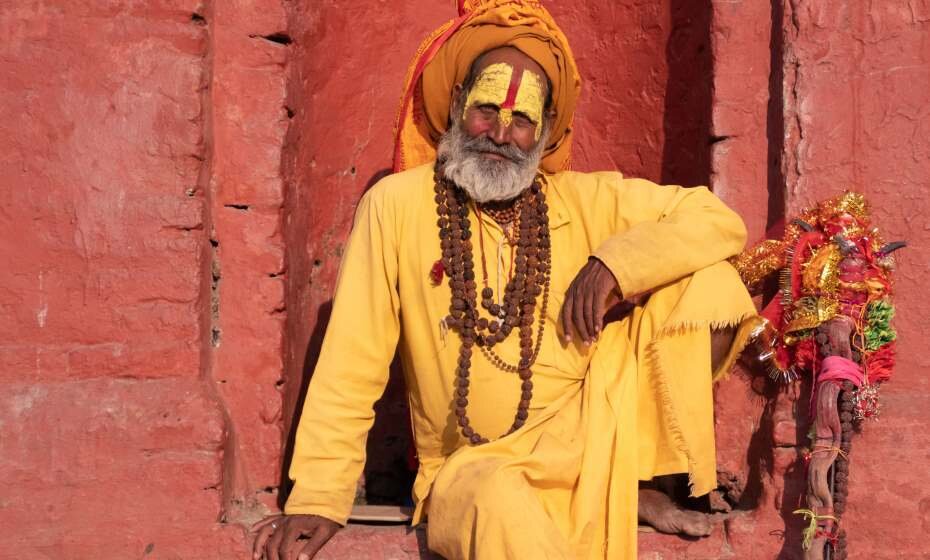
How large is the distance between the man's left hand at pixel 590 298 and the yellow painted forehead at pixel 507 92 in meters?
0.57

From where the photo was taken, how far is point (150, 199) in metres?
3.98

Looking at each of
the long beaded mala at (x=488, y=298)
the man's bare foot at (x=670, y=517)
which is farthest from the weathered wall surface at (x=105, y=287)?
the man's bare foot at (x=670, y=517)

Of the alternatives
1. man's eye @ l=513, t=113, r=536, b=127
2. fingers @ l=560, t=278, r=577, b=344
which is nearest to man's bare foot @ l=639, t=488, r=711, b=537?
fingers @ l=560, t=278, r=577, b=344

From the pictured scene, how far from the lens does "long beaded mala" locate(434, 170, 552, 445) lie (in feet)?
12.3

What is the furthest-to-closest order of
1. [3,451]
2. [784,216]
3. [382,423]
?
1. [382,423]
2. [784,216]
3. [3,451]

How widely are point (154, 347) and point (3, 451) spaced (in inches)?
22.2

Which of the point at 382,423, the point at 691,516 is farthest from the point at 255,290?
the point at 691,516

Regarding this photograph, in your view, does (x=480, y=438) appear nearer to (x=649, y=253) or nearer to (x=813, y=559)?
(x=649, y=253)

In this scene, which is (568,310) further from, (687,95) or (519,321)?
(687,95)

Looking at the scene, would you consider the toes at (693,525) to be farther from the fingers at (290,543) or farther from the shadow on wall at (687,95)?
the shadow on wall at (687,95)

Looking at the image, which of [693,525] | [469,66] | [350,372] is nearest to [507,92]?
[469,66]

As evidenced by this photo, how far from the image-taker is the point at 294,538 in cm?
368

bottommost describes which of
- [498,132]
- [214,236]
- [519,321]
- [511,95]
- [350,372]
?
[350,372]

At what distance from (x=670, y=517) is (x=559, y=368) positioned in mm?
591
